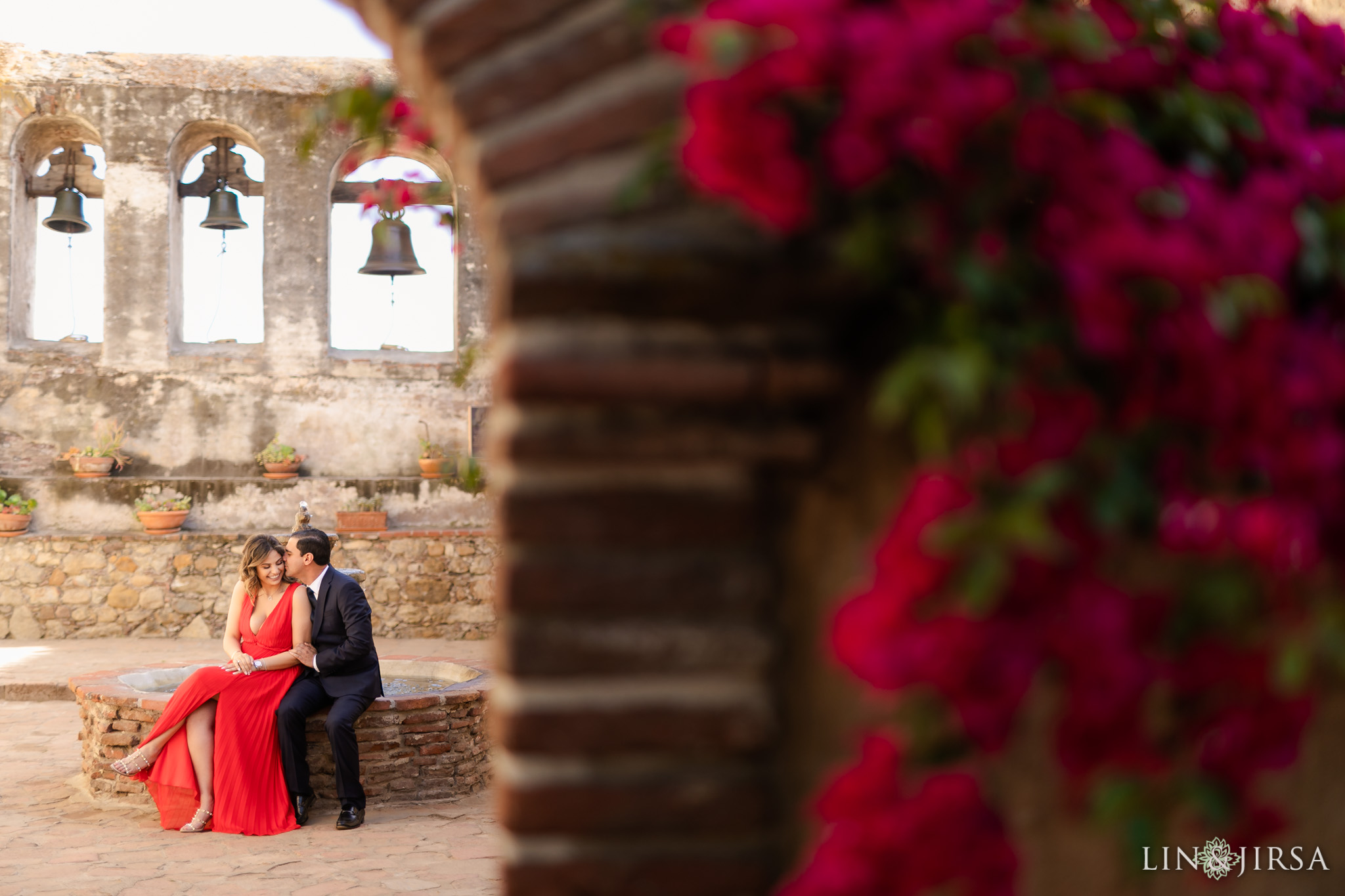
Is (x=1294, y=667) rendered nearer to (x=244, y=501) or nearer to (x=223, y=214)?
(x=244, y=501)

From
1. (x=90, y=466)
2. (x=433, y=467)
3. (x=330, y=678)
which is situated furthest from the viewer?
(x=433, y=467)

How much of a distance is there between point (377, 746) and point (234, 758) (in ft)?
2.10

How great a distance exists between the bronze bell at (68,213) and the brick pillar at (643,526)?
11508mm

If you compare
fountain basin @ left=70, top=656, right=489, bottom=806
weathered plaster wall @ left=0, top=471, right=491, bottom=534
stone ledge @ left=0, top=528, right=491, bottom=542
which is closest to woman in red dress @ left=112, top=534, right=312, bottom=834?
fountain basin @ left=70, top=656, right=489, bottom=806

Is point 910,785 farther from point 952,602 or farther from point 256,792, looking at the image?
point 256,792

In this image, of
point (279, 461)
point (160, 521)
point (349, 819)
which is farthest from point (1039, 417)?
point (279, 461)

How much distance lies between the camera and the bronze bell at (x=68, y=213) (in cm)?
1073

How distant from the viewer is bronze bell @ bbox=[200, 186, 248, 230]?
10.5 meters

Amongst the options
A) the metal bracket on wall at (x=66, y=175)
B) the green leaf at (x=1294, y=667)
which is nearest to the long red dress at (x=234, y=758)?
the green leaf at (x=1294, y=667)

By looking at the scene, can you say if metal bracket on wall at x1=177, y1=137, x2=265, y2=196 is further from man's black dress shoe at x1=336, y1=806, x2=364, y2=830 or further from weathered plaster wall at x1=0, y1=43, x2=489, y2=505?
man's black dress shoe at x1=336, y1=806, x2=364, y2=830

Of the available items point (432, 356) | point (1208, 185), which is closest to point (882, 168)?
point (1208, 185)

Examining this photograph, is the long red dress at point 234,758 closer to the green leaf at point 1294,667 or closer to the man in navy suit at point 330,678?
the man in navy suit at point 330,678

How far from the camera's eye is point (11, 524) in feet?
32.9

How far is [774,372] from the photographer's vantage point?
1.05 meters
